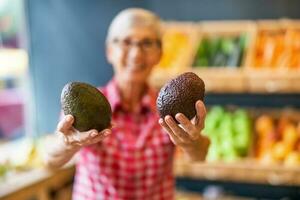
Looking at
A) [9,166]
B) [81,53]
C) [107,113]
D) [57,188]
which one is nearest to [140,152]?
[107,113]

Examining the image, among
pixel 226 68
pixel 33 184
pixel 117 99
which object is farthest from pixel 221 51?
pixel 117 99

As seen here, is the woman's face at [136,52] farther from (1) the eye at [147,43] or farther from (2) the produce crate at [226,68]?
(2) the produce crate at [226,68]

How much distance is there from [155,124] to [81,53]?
2240mm

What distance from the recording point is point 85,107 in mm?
1142

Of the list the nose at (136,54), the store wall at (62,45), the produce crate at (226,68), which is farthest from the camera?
the store wall at (62,45)

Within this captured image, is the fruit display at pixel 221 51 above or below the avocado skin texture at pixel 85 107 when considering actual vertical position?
below

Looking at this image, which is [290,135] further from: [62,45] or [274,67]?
[62,45]

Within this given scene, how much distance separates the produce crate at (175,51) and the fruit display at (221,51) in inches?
2.6

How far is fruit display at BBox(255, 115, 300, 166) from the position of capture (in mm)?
2980

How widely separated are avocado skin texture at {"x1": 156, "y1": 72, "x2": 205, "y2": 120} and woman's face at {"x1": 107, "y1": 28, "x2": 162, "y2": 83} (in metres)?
0.62

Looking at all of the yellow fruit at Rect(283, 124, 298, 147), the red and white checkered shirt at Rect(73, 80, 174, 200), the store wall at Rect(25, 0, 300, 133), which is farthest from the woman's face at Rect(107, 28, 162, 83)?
the store wall at Rect(25, 0, 300, 133)

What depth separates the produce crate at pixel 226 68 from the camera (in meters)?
3.05

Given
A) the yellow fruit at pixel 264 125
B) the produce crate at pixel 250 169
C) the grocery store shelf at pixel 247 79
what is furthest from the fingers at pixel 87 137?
the yellow fruit at pixel 264 125

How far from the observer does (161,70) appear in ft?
10.5
